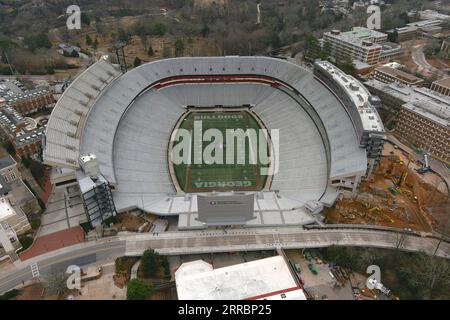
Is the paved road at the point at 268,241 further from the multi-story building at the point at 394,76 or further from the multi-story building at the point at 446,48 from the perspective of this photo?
the multi-story building at the point at 446,48

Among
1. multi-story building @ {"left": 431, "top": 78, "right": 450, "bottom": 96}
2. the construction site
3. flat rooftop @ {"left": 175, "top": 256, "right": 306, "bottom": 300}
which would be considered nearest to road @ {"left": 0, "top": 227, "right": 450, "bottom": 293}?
the construction site

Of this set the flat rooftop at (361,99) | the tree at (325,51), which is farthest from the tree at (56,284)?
the tree at (325,51)

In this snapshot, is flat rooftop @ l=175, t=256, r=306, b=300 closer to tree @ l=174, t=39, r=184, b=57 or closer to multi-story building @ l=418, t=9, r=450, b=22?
tree @ l=174, t=39, r=184, b=57

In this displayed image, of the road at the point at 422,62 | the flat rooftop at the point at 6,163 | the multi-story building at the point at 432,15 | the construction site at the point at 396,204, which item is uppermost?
the multi-story building at the point at 432,15

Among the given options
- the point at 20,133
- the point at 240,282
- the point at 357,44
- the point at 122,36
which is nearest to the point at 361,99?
the point at 240,282

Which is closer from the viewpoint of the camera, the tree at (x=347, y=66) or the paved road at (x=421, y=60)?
the tree at (x=347, y=66)

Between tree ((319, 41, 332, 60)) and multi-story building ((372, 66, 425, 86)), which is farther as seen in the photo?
tree ((319, 41, 332, 60))

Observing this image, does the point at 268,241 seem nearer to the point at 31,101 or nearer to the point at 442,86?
the point at 442,86
